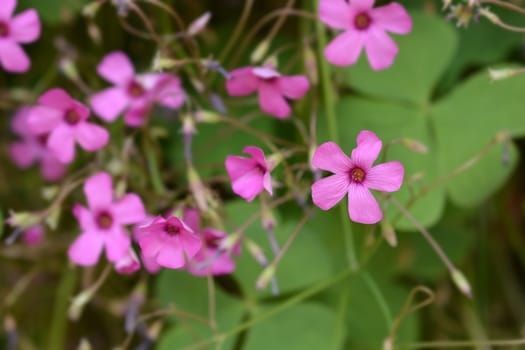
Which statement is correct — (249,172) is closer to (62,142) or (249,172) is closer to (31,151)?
(62,142)

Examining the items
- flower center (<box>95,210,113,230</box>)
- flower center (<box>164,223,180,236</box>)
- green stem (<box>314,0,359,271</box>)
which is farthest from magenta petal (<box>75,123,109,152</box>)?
green stem (<box>314,0,359,271</box>)

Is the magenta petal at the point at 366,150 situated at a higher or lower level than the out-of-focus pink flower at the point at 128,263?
higher

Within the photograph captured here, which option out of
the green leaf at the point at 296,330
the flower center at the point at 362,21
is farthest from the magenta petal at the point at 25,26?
the green leaf at the point at 296,330

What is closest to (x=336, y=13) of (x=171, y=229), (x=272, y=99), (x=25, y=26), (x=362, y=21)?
(x=362, y=21)

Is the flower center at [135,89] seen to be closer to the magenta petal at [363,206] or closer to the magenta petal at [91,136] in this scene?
the magenta petal at [91,136]

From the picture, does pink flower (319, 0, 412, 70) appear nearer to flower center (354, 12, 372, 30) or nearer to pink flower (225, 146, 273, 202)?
flower center (354, 12, 372, 30)

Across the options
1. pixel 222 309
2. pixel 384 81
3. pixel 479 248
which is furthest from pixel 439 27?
pixel 222 309
